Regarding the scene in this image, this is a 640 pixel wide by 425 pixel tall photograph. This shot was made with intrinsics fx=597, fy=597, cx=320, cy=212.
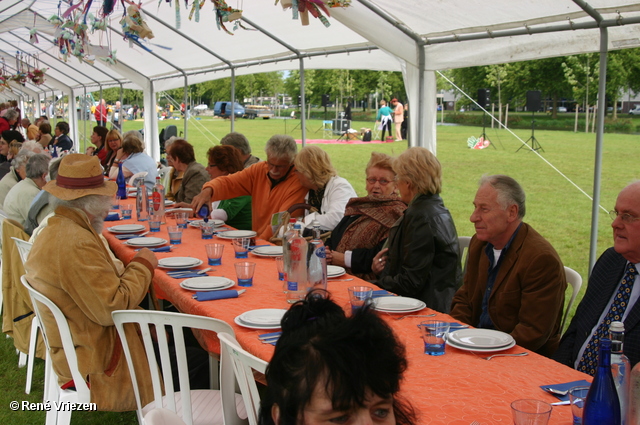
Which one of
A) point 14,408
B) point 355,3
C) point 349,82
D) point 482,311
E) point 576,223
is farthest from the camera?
point 349,82

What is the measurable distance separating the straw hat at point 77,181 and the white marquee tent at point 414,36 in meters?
2.02

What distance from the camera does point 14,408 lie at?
3.71 metres

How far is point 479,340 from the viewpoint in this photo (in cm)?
229

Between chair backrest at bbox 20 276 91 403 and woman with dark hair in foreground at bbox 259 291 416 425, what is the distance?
175cm

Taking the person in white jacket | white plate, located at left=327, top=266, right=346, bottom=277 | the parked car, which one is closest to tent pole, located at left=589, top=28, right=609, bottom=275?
the person in white jacket

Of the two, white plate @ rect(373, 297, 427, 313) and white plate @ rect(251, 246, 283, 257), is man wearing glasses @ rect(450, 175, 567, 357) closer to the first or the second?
white plate @ rect(373, 297, 427, 313)

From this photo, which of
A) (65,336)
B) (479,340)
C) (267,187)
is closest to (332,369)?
(479,340)

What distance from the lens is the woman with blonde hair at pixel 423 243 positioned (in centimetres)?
342

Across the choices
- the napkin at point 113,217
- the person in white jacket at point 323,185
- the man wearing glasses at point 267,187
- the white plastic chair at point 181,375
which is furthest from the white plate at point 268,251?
the napkin at point 113,217

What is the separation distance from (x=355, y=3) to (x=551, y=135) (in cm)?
2357

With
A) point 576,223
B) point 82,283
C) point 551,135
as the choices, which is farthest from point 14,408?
point 551,135

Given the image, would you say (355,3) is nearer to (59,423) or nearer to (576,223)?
(59,423)

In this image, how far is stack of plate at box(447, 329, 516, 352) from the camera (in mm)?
2211

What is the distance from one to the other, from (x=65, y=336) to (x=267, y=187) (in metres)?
2.81
